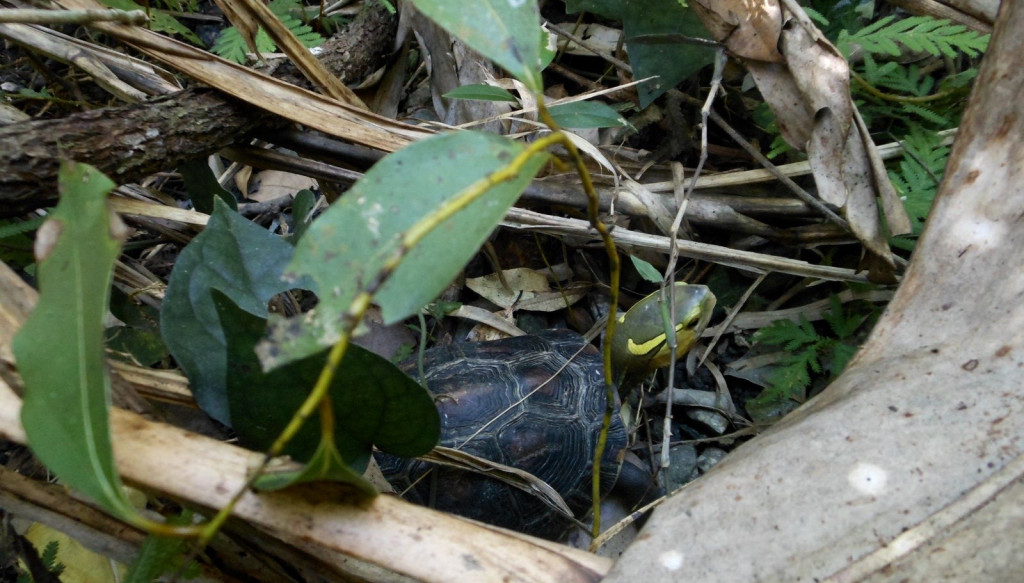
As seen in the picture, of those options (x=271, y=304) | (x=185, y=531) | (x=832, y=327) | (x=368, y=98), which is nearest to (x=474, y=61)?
(x=368, y=98)

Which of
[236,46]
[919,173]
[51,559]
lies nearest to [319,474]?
[51,559]

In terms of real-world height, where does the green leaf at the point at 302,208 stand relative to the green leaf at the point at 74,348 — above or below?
below

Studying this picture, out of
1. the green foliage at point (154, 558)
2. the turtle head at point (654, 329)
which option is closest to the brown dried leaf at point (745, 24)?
the turtle head at point (654, 329)

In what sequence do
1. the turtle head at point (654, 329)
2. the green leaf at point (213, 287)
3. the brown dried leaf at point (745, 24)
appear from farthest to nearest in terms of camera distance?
the turtle head at point (654, 329)
the brown dried leaf at point (745, 24)
the green leaf at point (213, 287)

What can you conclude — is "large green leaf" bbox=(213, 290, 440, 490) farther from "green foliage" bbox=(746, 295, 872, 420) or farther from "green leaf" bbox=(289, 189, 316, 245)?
"green foliage" bbox=(746, 295, 872, 420)

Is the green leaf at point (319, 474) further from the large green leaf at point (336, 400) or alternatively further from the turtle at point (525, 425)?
the turtle at point (525, 425)

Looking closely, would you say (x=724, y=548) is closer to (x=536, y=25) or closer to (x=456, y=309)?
(x=536, y=25)
